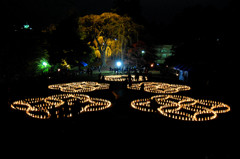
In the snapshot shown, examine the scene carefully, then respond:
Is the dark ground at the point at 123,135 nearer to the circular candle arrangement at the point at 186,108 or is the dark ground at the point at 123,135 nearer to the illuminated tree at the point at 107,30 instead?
the circular candle arrangement at the point at 186,108

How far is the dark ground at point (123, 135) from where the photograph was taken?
6.23 meters

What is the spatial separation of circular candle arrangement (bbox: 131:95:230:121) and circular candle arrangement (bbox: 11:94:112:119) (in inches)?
97.3

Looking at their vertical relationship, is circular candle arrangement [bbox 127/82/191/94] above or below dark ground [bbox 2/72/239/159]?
above

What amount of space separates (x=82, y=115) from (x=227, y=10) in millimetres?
17585

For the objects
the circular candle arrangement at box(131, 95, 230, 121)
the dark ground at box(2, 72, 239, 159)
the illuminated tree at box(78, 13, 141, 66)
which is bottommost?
the dark ground at box(2, 72, 239, 159)

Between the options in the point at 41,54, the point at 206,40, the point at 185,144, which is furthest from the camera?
the point at 41,54

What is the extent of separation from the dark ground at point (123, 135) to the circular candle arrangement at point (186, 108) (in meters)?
0.55

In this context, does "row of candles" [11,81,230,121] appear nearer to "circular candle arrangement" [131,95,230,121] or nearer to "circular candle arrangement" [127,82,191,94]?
"circular candle arrangement" [131,95,230,121]

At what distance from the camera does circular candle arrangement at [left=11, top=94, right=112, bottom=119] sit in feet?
30.9

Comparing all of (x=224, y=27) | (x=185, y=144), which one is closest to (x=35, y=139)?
(x=185, y=144)

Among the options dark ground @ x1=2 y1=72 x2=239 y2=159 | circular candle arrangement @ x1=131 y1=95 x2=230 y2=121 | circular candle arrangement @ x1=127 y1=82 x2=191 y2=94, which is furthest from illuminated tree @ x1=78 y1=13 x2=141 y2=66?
dark ground @ x1=2 y1=72 x2=239 y2=159

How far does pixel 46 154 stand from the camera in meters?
6.02

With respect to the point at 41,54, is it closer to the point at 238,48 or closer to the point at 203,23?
the point at 203,23

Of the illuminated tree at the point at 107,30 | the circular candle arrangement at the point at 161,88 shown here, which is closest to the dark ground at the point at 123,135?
the circular candle arrangement at the point at 161,88
